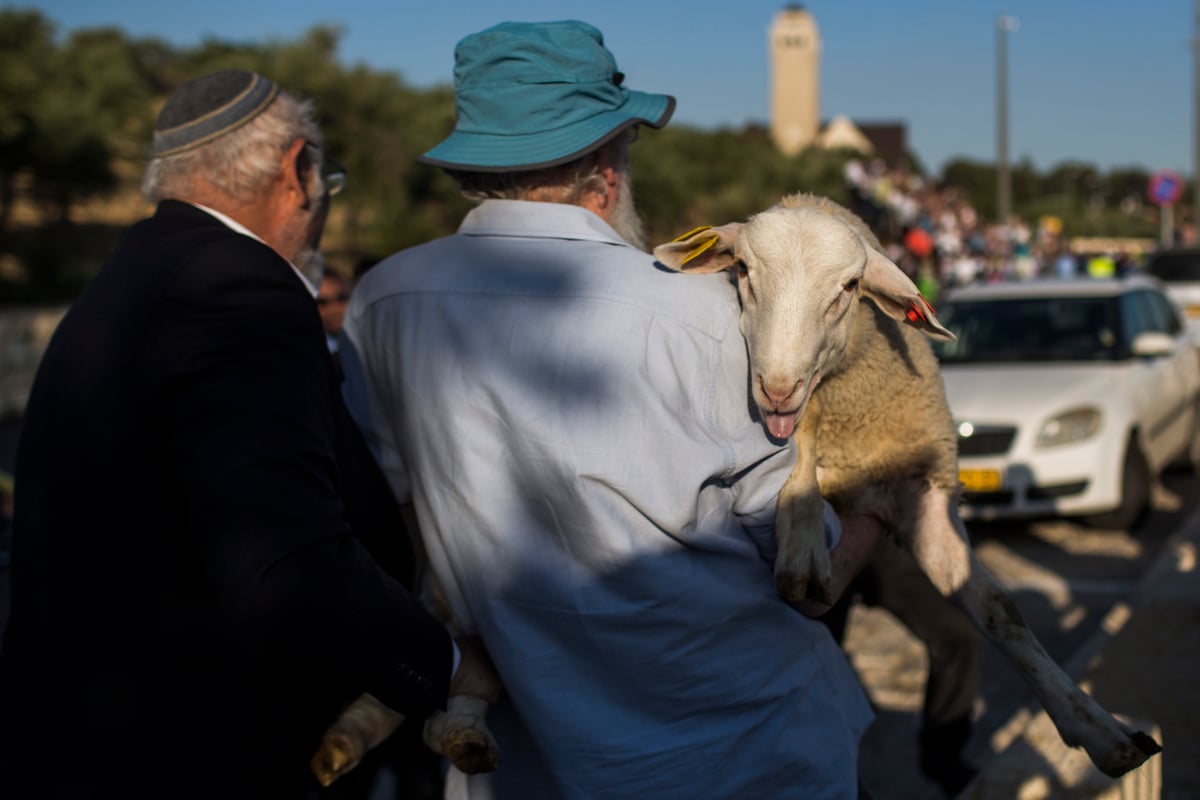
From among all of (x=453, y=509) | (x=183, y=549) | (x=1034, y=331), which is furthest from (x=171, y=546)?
(x=1034, y=331)

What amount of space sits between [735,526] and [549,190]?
0.68 m

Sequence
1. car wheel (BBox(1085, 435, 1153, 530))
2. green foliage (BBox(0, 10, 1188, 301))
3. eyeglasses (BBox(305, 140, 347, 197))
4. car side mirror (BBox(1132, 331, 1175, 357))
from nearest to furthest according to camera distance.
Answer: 1. eyeglasses (BBox(305, 140, 347, 197))
2. car wheel (BBox(1085, 435, 1153, 530))
3. car side mirror (BBox(1132, 331, 1175, 357))
4. green foliage (BBox(0, 10, 1188, 301))

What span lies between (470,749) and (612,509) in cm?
47

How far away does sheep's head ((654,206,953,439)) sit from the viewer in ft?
6.12

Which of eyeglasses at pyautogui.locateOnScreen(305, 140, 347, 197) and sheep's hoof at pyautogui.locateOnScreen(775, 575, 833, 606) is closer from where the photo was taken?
sheep's hoof at pyautogui.locateOnScreen(775, 575, 833, 606)

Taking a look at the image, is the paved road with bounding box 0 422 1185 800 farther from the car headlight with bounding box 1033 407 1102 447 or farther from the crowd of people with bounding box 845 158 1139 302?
the crowd of people with bounding box 845 158 1139 302

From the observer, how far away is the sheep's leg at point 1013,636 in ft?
6.75

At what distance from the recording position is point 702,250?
2.04 meters

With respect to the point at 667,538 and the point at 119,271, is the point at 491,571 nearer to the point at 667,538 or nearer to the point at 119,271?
the point at 667,538

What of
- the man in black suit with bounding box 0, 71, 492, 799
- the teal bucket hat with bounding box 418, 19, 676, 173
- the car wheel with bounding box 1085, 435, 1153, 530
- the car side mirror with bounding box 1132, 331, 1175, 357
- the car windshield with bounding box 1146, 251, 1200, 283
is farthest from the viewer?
the car windshield with bounding box 1146, 251, 1200, 283

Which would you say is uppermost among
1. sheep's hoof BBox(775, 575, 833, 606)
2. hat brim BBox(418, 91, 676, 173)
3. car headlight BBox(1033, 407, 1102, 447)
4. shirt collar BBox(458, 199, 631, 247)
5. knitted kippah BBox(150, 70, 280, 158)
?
knitted kippah BBox(150, 70, 280, 158)

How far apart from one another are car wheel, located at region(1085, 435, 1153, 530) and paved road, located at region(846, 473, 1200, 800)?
0.36 ft

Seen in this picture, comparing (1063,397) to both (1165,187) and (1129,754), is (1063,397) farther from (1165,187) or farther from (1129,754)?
(1165,187)

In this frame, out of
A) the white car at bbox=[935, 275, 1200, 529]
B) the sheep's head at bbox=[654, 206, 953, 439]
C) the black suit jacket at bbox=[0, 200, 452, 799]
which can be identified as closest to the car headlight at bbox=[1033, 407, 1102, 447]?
the white car at bbox=[935, 275, 1200, 529]
